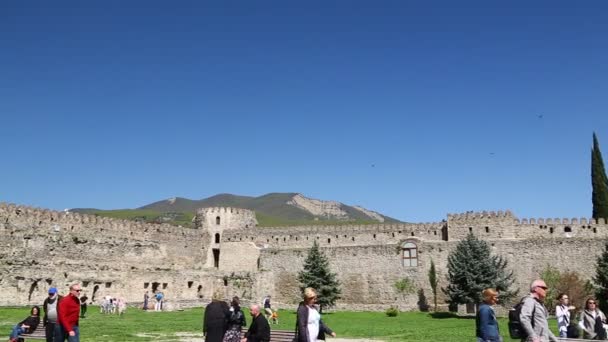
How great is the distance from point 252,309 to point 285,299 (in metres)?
36.1

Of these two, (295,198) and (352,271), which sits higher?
(295,198)

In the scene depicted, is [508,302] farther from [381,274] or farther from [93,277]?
[93,277]

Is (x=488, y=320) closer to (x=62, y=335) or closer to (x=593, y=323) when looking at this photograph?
(x=593, y=323)

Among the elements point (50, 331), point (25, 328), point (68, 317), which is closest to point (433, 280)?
point (25, 328)

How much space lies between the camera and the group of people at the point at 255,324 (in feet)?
33.9

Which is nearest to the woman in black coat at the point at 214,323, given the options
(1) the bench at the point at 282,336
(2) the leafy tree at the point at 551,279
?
(1) the bench at the point at 282,336

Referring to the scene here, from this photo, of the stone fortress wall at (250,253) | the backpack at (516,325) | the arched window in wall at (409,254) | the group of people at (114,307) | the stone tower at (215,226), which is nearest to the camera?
the backpack at (516,325)

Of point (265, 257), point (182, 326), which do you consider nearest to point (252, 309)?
point (182, 326)

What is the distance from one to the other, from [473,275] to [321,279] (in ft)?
35.1

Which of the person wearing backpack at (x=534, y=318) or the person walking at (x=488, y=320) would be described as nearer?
the person wearing backpack at (x=534, y=318)

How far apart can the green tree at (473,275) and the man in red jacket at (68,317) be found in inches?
1149

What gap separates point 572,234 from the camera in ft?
137

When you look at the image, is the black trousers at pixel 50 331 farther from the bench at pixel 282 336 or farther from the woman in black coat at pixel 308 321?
the woman in black coat at pixel 308 321

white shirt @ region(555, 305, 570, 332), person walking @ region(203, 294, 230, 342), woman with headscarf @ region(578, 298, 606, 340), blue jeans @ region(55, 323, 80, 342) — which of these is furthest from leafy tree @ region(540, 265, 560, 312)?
blue jeans @ region(55, 323, 80, 342)
